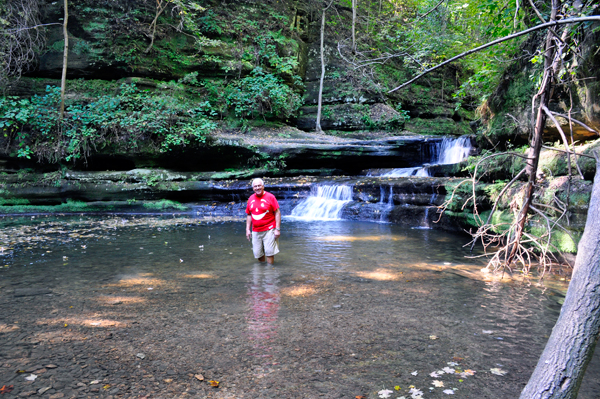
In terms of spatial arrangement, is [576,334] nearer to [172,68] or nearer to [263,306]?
[263,306]

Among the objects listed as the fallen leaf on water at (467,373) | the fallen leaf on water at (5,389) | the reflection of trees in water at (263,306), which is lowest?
the reflection of trees in water at (263,306)

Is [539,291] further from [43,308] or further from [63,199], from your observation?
[63,199]

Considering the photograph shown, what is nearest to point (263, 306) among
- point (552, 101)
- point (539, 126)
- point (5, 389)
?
point (5, 389)

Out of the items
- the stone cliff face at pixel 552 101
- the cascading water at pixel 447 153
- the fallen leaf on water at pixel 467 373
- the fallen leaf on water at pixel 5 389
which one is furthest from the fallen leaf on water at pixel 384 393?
the cascading water at pixel 447 153

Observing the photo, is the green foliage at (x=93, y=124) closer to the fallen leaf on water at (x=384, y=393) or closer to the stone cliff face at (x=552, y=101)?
the stone cliff face at (x=552, y=101)

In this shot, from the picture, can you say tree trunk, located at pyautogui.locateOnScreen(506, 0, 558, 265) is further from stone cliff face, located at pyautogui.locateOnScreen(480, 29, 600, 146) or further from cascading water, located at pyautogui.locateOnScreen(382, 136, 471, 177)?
cascading water, located at pyautogui.locateOnScreen(382, 136, 471, 177)

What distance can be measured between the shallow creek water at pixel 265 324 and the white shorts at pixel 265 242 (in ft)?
1.08

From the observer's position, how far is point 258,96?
765 inches

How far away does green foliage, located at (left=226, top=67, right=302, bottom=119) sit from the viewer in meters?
19.4

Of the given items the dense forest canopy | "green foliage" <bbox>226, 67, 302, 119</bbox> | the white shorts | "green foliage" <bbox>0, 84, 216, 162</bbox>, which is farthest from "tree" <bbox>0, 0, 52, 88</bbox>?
the white shorts

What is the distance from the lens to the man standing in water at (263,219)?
6625mm

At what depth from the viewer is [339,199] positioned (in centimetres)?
1399

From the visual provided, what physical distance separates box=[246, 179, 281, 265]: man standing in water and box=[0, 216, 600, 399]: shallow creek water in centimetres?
49

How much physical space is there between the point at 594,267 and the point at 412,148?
15401 millimetres
